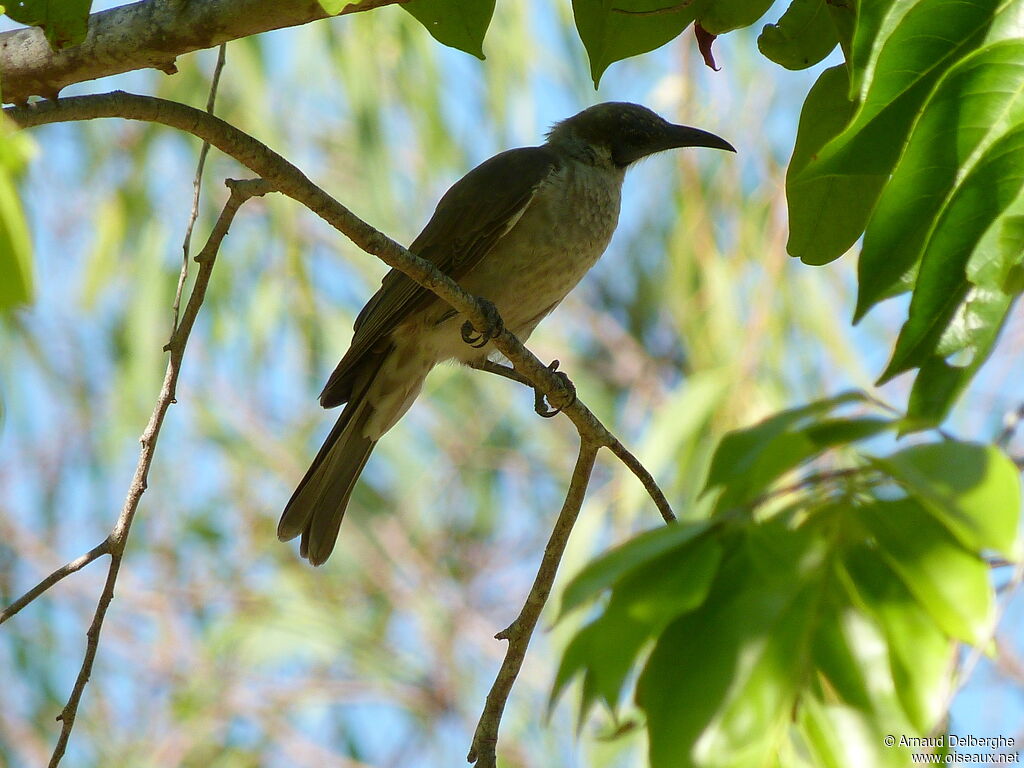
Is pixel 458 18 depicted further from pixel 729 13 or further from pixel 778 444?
pixel 778 444

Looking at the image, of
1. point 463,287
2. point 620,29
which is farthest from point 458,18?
point 463,287

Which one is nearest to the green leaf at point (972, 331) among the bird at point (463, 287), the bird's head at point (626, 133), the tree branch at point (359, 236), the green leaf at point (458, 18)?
Answer: the green leaf at point (458, 18)

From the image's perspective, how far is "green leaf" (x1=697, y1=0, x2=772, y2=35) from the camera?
1898 mm

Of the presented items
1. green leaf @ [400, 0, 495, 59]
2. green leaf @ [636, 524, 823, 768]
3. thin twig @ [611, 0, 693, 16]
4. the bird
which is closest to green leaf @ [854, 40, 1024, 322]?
green leaf @ [636, 524, 823, 768]

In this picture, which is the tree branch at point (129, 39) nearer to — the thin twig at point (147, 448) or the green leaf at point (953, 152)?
the thin twig at point (147, 448)

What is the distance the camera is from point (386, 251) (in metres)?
2.11

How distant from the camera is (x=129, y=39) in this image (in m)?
1.91

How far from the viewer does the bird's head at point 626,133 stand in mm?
4469

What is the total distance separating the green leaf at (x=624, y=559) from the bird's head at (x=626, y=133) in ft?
11.5

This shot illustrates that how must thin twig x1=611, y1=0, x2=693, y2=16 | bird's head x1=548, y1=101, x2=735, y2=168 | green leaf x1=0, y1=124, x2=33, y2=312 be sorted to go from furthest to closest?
bird's head x1=548, y1=101, x2=735, y2=168, thin twig x1=611, y1=0, x2=693, y2=16, green leaf x1=0, y1=124, x2=33, y2=312

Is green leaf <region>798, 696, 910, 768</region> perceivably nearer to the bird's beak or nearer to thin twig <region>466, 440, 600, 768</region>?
thin twig <region>466, 440, 600, 768</region>

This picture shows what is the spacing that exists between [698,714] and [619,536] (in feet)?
13.4

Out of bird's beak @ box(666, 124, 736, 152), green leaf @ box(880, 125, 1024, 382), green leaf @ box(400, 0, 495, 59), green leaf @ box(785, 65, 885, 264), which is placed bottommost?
green leaf @ box(880, 125, 1024, 382)

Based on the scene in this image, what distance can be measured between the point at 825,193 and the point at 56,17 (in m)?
1.19
